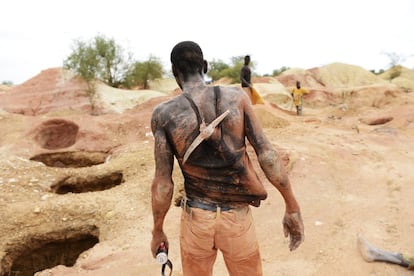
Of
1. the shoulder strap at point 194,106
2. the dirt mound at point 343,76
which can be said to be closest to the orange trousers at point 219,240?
the shoulder strap at point 194,106

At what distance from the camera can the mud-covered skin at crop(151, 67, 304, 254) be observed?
5.92ft

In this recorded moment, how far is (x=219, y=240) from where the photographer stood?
187cm

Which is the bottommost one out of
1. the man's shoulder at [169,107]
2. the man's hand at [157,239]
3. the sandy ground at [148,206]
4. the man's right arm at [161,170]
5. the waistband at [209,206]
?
the sandy ground at [148,206]

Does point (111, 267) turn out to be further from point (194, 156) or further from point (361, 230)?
point (361, 230)

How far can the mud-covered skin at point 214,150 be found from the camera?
5.92 ft

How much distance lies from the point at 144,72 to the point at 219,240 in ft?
62.1

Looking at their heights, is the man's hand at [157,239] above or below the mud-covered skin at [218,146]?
below

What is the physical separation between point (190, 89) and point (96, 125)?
25.8 feet

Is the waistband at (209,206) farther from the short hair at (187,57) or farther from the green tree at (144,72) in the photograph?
the green tree at (144,72)

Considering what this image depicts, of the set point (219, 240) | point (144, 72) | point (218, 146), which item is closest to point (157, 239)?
point (219, 240)

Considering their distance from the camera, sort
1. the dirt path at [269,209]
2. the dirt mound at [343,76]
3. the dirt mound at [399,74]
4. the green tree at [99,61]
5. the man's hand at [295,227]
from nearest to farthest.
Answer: the man's hand at [295,227] < the dirt path at [269,209] < the green tree at [99,61] < the dirt mound at [343,76] < the dirt mound at [399,74]

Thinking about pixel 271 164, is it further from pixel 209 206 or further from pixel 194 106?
pixel 194 106

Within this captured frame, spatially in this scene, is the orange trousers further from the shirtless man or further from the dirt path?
the dirt path

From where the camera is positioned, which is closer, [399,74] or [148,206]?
[148,206]
